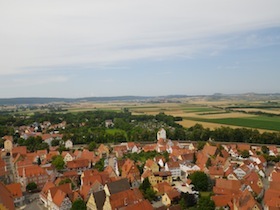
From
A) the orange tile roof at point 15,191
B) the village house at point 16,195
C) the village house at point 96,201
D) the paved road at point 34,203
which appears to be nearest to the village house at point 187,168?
the village house at point 96,201

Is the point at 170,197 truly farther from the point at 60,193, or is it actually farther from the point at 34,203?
the point at 34,203

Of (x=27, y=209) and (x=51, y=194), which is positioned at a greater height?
(x=51, y=194)

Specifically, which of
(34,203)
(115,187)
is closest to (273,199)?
(115,187)

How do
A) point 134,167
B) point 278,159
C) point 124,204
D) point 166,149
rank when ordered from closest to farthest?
point 124,204
point 134,167
point 278,159
point 166,149

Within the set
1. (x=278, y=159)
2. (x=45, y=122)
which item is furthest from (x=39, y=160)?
(x=45, y=122)

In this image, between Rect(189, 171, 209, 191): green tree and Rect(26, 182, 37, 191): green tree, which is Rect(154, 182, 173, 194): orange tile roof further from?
Rect(26, 182, 37, 191): green tree

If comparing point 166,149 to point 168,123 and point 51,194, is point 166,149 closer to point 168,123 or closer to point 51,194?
point 51,194

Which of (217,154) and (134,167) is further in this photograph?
(217,154)
